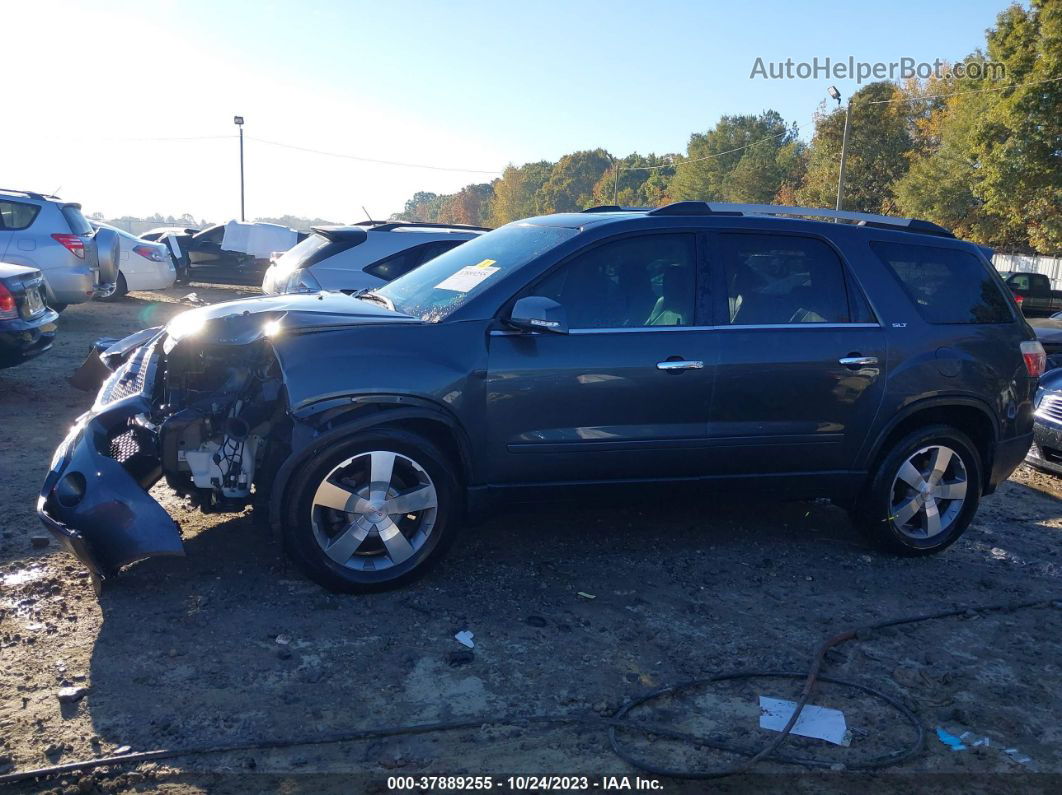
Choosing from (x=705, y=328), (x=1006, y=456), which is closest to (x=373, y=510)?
(x=705, y=328)

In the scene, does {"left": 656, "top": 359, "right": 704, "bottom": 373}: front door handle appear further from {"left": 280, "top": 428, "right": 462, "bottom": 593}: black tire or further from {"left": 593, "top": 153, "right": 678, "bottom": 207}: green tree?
{"left": 593, "top": 153, "right": 678, "bottom": 207}: green tree

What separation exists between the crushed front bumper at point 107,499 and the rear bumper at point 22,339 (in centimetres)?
400

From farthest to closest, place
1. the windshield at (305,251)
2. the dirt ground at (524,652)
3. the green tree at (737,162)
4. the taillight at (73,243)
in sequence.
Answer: the green tree at (737,162) < the taillight at (73,243) < the windshield at (305,251) < the dirt ground at (524,652)

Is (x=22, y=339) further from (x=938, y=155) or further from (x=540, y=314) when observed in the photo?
(x=938, y=155)

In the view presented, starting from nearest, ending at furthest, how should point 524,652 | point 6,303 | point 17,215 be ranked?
point 524,652
point 6,303
point 17,215

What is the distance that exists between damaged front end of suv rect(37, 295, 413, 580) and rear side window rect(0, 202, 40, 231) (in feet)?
30.0

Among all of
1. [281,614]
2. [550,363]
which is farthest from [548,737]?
[550,363]

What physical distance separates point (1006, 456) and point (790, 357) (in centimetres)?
167

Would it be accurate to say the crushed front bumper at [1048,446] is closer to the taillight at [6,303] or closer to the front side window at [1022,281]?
the taillight at [6,303]

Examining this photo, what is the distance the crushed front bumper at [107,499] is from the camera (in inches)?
160

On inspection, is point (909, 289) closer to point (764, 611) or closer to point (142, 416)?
point (764, 611)

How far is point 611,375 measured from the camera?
461 cm

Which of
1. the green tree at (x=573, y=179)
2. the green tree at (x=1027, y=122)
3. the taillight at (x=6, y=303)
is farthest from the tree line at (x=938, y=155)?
the taillight at (x=6, y=303)

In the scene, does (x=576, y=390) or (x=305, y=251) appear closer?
(x=576, y=390)
